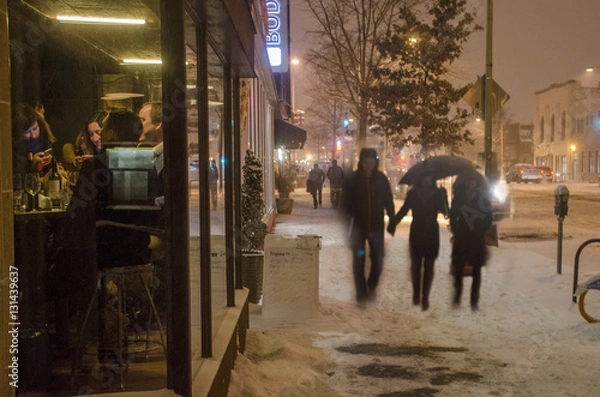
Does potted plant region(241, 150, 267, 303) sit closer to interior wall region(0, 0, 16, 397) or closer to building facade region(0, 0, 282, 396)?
building facade region(0, 0, 282, 396)

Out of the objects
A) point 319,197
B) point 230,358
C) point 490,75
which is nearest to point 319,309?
point 230,358

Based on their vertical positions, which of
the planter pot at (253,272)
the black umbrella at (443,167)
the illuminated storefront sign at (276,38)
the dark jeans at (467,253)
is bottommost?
the planter pot at (253,272)

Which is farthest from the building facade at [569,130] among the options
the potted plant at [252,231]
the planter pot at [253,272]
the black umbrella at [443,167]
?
the black umbrella at [443,167]

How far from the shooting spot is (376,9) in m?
26.5

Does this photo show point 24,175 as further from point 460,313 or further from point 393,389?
point 460,313

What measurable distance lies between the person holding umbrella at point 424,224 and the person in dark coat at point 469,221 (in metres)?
0.10

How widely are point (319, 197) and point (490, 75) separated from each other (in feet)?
70.5

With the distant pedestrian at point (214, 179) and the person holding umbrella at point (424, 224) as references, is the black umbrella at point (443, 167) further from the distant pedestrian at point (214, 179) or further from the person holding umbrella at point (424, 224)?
the distant pedestrian at point (214, 179)

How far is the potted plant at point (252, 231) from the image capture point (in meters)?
9.04

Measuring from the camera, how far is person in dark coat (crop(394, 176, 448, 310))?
391 cm

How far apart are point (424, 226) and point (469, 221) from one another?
0.29m

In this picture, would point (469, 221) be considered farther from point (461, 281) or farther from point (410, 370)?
point (410, 370)

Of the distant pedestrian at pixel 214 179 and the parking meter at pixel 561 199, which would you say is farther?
the parking meter at pixel 561 199

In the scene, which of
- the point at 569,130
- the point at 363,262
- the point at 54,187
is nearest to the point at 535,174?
the point at 569,130
